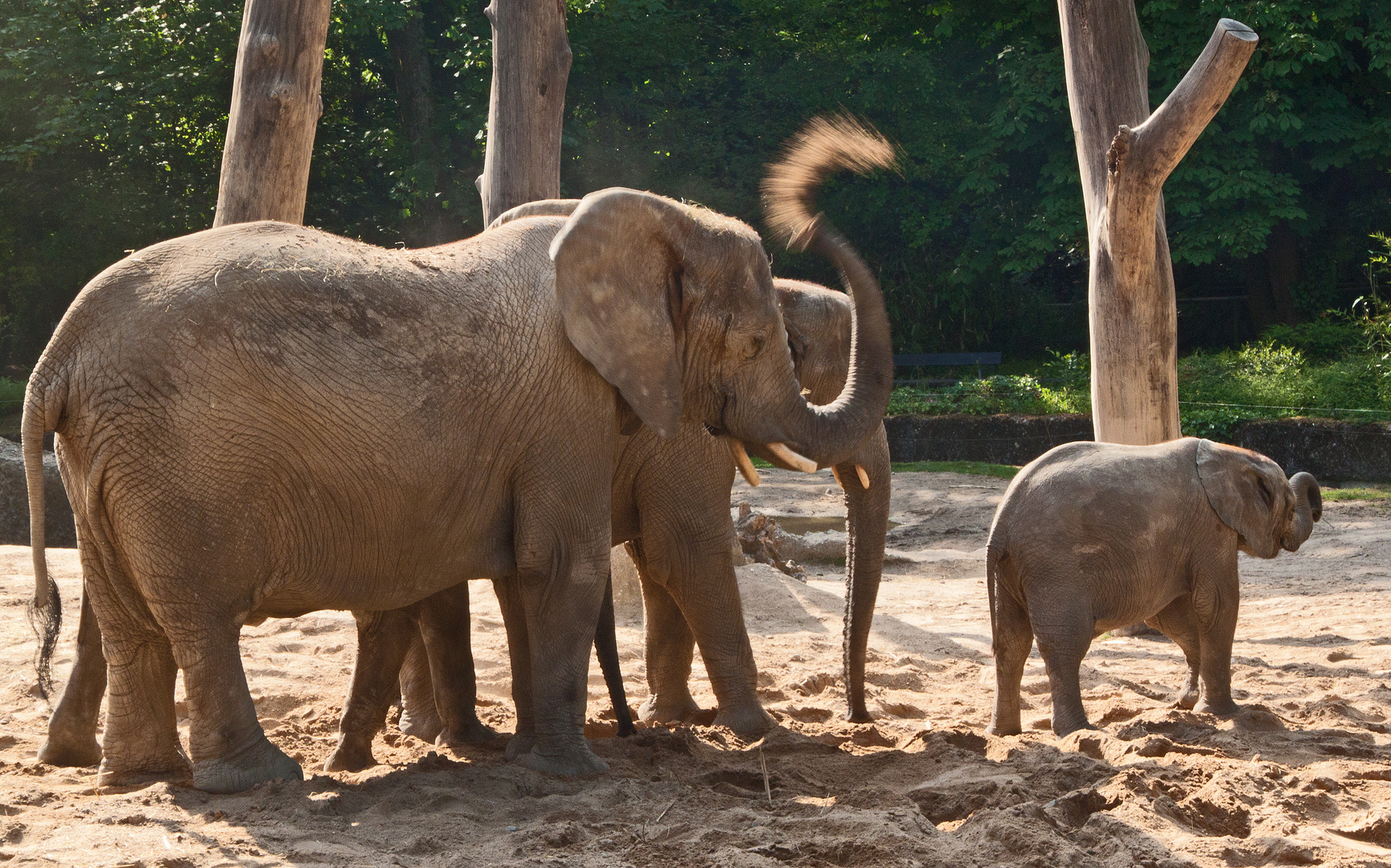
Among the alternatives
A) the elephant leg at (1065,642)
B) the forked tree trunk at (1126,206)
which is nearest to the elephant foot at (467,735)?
the elephant leg at (1065,642)

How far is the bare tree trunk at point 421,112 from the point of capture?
24.4m

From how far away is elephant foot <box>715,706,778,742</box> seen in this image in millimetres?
6223

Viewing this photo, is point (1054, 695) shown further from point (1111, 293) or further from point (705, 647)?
point (1111, 293)

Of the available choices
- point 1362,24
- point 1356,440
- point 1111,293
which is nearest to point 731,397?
point 1111,293

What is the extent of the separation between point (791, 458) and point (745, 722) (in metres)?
1.46

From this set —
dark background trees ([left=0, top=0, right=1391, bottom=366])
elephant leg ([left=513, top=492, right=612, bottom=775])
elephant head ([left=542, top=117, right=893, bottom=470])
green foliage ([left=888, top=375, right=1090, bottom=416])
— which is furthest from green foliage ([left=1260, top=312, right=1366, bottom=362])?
elephant leg ([left=513, top=492, right=612, bottom=775])

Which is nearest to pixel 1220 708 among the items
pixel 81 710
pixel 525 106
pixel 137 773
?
pixel 137 773

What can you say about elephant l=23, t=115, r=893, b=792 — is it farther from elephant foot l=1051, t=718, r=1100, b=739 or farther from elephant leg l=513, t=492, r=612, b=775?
elephant foot l=1051, t=718, r=1100, b=739

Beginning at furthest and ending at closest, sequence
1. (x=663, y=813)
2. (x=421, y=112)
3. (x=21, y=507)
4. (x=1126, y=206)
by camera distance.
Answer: (x=421, y=112) < (x=21, y=507) < (x=1126, y=206) < (x=663, y=813)

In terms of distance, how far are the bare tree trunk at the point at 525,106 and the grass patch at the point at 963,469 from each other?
8.87 m

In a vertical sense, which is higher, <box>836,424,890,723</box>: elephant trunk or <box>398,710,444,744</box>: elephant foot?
<box>836,424,890,723</box>: elephant trunk

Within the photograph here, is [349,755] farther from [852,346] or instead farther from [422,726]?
[852,346]

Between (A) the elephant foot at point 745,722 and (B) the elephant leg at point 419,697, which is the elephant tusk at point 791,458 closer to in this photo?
(A) the elephant foot at point 745,722

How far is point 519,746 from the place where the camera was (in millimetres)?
5418
